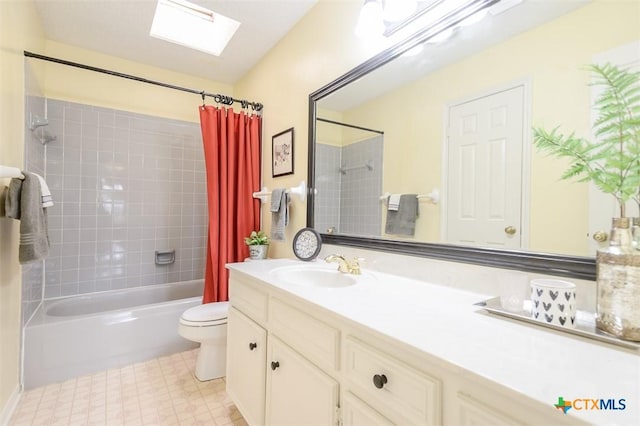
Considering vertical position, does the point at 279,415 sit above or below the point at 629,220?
below

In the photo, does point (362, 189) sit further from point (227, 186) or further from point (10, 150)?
point (10, 150)

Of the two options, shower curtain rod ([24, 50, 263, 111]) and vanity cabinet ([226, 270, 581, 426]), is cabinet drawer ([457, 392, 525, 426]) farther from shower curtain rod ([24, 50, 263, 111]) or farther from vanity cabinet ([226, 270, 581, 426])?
shower curtain rod ([24, 50, 263, 111])

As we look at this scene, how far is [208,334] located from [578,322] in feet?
5.95

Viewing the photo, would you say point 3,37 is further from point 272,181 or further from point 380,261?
point 380,261

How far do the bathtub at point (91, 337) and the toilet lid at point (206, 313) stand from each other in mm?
395

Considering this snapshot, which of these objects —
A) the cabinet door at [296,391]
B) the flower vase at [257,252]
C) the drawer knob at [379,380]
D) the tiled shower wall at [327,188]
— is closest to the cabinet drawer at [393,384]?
the drawer knob at [379,380]

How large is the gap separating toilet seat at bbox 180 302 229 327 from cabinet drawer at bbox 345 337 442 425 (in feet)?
4.32

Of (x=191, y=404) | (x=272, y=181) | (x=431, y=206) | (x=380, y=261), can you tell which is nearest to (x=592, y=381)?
(x=431, y=206)

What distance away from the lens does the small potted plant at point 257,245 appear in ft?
7.12

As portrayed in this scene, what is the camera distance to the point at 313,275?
1492mm

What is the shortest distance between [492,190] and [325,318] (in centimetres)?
71

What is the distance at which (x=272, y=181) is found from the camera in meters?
2.39

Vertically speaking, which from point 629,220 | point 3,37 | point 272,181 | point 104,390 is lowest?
Answer: point 104,390

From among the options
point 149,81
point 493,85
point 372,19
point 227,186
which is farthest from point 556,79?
point 149,81
